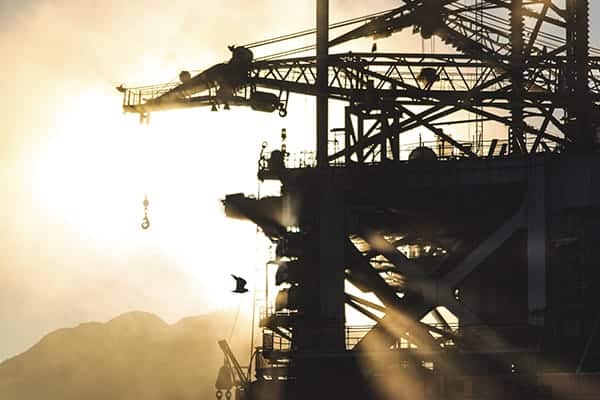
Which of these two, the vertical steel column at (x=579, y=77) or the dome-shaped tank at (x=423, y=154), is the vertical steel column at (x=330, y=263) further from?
the vertical steel column at (x=579, y=77)

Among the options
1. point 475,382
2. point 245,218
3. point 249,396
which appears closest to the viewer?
point 475,382

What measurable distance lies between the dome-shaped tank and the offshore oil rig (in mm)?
93

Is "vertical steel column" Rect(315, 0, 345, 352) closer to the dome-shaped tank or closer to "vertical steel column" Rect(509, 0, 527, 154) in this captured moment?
the dome-shaped tank

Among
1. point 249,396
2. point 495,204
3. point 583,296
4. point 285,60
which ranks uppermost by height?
point 285,60

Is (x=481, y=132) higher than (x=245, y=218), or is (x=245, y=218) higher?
(x=481, y=132)

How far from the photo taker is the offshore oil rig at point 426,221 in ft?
252

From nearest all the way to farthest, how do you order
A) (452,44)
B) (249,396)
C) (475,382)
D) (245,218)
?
(475,382)
(249,396)
(245,218)
(452,44)

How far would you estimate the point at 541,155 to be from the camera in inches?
3061

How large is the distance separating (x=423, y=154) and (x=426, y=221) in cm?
546

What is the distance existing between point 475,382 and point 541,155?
13975mm

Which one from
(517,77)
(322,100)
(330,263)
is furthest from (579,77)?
(330,263)

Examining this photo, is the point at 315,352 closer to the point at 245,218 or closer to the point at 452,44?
the point at 245,218

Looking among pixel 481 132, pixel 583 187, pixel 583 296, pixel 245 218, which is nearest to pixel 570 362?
pixel 583 296

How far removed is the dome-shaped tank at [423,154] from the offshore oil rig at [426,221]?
9cm
